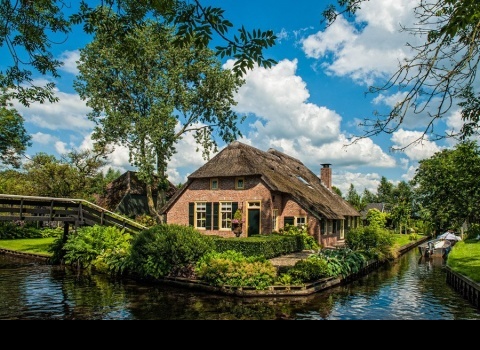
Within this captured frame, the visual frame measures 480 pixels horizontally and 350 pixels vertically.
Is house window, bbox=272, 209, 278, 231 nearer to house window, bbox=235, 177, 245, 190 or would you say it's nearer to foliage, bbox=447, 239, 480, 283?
house window, bbox=235, 177, 245, 190

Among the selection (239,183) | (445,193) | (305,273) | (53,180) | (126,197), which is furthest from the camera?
(445,193)

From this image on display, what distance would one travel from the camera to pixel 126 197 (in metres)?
39.8

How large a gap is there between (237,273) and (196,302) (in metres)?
1.99

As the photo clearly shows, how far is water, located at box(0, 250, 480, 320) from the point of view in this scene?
11461 mm

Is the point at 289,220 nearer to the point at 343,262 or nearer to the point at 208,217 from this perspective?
the point at 208,217

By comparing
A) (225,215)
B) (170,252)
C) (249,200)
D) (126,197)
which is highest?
(126,197)

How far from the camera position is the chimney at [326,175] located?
3899 cm

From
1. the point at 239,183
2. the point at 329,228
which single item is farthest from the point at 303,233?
the point at 239,183

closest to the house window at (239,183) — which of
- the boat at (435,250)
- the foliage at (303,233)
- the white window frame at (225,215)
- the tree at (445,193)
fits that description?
the white window frame at (225,215)

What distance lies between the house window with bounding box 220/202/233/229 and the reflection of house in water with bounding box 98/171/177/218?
1351cm

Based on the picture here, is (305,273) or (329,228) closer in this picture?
(305,273)

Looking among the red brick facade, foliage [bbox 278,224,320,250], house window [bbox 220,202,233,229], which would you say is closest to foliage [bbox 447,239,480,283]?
foliage [bbox 278,224,320,250]
